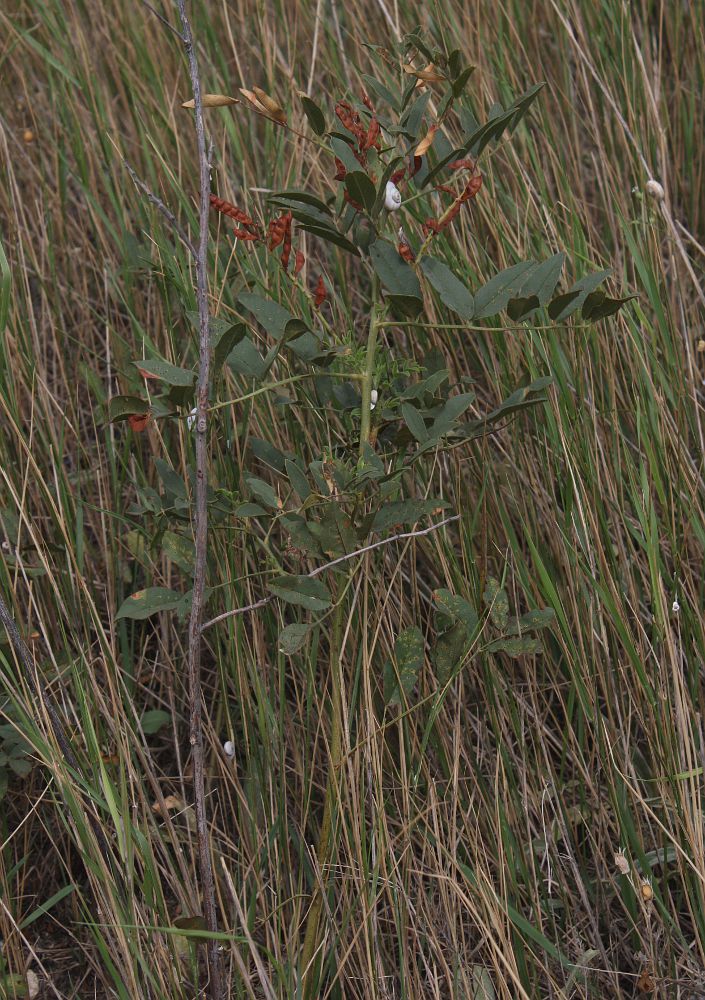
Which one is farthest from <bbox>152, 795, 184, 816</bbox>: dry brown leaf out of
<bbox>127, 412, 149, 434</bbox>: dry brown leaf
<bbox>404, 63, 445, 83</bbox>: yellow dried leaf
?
<bbox>404, 63, 445, 83</bbox>: yellow dried leaf

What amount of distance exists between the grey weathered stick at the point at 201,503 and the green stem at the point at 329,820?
105mm

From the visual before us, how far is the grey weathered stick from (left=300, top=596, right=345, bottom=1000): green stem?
0.10 meters

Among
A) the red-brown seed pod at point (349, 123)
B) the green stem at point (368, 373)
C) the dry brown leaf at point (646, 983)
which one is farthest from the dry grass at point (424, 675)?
the red-brown seed pod at point (349, 123)

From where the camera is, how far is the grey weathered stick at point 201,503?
99 cm

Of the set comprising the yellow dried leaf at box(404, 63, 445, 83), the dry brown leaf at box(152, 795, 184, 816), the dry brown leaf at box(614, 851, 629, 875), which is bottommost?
the dry brown leaf at box(614, 851, 629, 875)

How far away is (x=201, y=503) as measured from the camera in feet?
3.52

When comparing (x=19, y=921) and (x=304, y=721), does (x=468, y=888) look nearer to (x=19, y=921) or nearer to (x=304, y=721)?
(x=304, y=721)

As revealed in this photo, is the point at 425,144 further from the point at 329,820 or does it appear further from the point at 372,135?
the point at 329,820

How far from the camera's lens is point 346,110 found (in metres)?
1.10

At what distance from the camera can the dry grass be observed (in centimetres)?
127

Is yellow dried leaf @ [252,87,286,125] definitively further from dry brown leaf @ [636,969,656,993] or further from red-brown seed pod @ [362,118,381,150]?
dry brown leaf @ [636,969,656,993]

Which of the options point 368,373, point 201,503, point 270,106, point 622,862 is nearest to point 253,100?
point 270,106

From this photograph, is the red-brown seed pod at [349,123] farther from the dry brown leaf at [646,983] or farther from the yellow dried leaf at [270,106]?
the dry brown leaf at [646,983]

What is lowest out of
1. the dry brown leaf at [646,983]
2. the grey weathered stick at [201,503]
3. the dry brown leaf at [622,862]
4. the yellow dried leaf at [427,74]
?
the dry brown leaf at [646,983]
